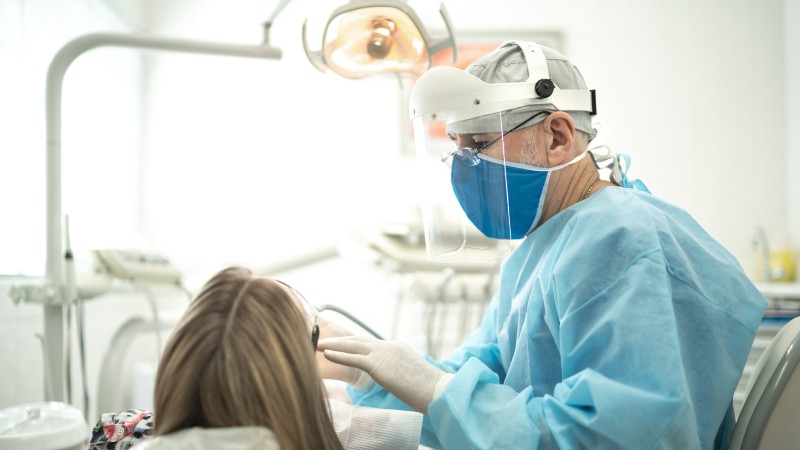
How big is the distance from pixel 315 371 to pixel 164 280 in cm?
151

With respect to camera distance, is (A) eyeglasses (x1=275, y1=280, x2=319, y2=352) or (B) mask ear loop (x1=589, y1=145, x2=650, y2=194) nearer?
(A) eyeglasses (x1=275, y1=280, x2=319, y2=352)

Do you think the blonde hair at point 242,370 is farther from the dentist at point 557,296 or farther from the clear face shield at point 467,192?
the clear face shield at point 467,192

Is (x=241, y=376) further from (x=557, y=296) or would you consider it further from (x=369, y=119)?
(x=369, y=119)

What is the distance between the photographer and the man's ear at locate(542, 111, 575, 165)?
125 centimetres

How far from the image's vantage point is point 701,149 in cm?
381

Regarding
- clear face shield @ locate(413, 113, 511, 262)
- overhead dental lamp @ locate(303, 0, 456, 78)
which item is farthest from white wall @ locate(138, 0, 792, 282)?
clear face shield @ locate(413, 113, 511, 262)

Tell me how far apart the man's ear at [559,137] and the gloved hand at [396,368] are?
456mm

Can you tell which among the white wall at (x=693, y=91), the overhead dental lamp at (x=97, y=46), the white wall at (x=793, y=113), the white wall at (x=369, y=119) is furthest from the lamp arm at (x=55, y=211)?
the white wall at (x=793, y=113)

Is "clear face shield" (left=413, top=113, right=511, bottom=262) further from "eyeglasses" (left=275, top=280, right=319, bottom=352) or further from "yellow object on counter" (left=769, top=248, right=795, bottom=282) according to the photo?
"yellow object on counter" (left=769, top=248, right=795, bottom=282)

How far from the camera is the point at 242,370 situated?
2.87ft

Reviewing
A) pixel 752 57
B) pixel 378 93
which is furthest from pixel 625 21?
pixel 378 93

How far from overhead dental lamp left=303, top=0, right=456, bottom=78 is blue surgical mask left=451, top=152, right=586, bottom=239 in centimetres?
38

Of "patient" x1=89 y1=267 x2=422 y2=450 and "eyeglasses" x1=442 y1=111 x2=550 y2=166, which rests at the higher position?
"eyeglasses" x1=442 y1=111 x2=550 y2=166

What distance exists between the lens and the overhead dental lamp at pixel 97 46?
1.53 metres
